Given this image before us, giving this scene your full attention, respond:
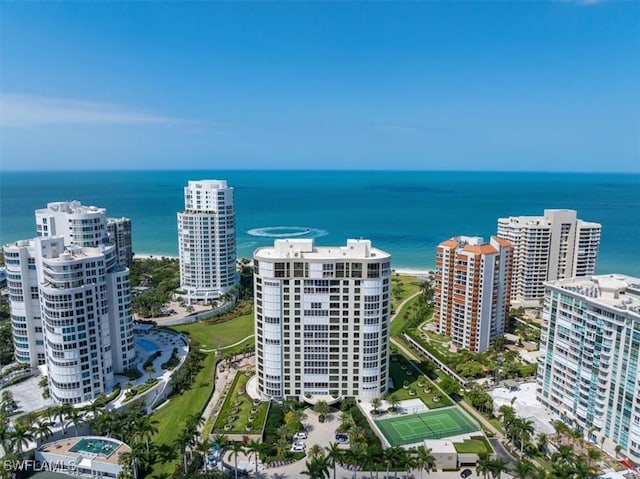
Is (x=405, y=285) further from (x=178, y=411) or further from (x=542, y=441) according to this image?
(x=178, y=411)

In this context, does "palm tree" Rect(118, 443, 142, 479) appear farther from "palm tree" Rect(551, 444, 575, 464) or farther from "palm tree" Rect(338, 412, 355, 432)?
"palm tree" Rect(551, 444, 575, 464)

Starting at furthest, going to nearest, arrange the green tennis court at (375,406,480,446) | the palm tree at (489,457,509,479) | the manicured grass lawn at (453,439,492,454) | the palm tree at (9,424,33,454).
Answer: the green tennis court at (375,406,480,446)
the manicured grass lawn at (453,439,492,454)
the palm tree at (9,424,33,454)
the palm tree at (489,457,509,479)

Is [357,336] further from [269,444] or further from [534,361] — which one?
[534,361]

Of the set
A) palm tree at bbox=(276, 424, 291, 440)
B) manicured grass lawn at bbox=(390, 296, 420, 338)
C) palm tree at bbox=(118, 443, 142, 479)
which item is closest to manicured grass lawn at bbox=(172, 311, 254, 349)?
manicured grass lawn at bbox=(390, 296, 420, 338)

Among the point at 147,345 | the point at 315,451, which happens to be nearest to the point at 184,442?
the point at 315,451

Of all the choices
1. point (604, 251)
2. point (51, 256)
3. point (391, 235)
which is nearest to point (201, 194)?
point (51, 256)
